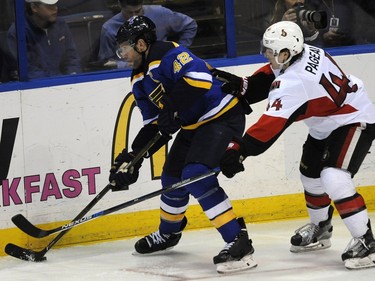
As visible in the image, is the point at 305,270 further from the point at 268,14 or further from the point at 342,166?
the point at 268,14

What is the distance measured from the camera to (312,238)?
540 centimetres

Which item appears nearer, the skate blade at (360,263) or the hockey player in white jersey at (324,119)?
the hockey player in white jersey at (324,119)

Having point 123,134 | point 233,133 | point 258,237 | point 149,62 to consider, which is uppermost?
point 149,62

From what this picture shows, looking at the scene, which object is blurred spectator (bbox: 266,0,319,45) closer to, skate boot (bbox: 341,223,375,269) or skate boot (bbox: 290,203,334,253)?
skate boot (bbox: 290,203,334,253)

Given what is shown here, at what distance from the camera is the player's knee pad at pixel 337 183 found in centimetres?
486

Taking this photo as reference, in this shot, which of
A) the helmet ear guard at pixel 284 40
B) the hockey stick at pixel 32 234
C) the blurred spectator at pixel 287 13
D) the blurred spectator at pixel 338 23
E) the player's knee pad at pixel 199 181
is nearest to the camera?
the helmet ear guard at pixel 284 40

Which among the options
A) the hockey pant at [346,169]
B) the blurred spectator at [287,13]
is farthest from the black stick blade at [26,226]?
the blurred spectator at [287,13]

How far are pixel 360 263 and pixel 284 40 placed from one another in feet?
3.42

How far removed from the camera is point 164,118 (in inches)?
197

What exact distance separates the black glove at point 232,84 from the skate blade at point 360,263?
0.95 meters

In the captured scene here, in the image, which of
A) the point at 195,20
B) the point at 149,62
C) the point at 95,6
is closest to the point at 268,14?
the point at 195,20

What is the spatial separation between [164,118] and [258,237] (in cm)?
115

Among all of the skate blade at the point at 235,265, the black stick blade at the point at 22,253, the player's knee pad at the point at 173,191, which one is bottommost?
the black stick blade at the point at 22,253

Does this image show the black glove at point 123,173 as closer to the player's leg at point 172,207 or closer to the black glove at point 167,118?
the player's leg at point 172,207
